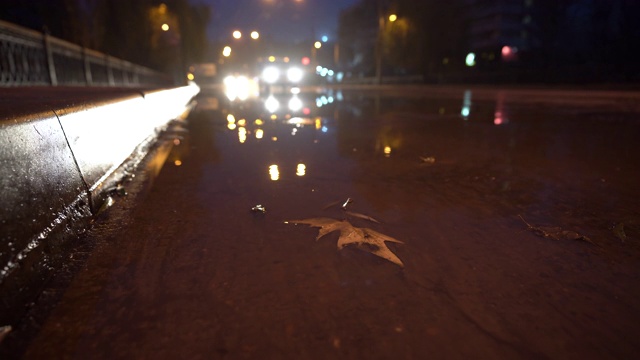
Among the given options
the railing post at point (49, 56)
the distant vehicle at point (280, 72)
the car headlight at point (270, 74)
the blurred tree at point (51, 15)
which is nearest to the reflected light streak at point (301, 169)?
the railing post at point (49, 56)

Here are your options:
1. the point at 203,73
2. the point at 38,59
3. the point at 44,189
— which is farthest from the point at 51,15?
the point at 203,73

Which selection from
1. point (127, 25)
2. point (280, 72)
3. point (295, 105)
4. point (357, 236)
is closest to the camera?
point (357, 236)

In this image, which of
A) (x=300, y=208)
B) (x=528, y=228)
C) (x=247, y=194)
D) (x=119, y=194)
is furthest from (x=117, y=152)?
(x=528, y=228)

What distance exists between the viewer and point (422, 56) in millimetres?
43625

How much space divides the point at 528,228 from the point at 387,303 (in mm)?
1305

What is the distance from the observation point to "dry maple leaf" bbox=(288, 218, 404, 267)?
219cm

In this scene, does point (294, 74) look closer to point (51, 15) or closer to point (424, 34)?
point (424, 34)

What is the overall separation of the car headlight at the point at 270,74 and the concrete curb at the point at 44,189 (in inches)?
1076

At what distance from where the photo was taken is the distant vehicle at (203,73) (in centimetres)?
4700

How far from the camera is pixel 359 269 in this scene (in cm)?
198

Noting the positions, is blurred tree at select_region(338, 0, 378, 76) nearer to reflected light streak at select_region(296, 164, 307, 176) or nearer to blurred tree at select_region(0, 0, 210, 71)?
blurred tree at select_region(0, 0, 210, 71)

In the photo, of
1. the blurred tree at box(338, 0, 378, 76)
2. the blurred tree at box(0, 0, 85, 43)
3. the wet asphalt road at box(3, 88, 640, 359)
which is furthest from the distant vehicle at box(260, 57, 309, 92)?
the blurred tree at box(338, 0, 378, 76)

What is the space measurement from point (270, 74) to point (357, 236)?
99.2ft

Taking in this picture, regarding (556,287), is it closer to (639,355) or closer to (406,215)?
Answer: (639,355)
